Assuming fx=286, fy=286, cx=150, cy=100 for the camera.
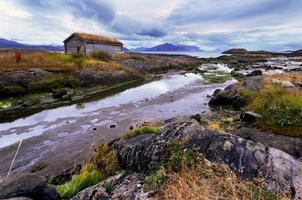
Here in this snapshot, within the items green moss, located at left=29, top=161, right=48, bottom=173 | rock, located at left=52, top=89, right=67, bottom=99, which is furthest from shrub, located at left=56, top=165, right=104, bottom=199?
rock, located at left=52, top=89, right=67, bottom=99

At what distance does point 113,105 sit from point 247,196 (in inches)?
913

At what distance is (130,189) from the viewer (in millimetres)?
8016

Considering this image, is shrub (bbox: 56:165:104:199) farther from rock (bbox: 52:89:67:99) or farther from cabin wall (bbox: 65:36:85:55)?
cabin wall (bbox: 65:36:85:55)

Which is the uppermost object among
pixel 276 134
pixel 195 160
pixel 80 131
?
pixel 195 160

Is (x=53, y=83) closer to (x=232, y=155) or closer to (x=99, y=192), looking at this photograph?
(x=99, y=192)

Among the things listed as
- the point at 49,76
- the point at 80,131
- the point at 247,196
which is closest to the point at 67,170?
the point at 80,131

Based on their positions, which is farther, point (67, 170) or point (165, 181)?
point (67, 170)

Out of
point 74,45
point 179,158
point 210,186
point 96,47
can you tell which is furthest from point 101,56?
point 210,186

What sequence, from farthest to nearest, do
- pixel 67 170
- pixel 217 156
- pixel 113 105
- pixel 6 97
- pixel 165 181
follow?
1. pixel 6 97
2. pixel 113 105
3. pixel 67 170
4. pixel 217 156
5. pixel 165 181

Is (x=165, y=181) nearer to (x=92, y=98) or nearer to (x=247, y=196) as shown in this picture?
(x=247, y=196)

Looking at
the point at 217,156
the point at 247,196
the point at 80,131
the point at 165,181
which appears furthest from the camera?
the point at 80,131

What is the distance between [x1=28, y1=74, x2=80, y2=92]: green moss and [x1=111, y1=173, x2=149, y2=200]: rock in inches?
1152

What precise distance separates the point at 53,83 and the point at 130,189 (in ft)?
103

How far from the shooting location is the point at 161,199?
22.4 ft
